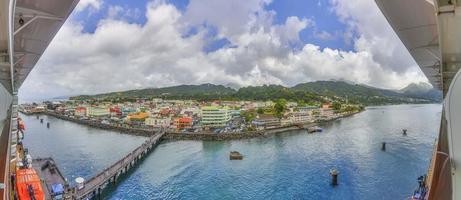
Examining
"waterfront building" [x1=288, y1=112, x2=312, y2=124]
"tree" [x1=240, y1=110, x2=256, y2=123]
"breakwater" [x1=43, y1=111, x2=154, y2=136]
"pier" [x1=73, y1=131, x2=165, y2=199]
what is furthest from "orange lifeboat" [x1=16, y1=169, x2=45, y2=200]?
"waterfront building" [x1=288, y1=112, x2=312, y2=124]

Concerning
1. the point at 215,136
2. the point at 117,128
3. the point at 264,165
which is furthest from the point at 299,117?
the point at 264,165

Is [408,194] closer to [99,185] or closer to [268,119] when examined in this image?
[99,185]

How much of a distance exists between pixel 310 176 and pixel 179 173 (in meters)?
6.32

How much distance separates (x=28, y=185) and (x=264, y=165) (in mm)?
11867

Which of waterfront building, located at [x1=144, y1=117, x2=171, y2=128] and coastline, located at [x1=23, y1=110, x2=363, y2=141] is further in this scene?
waterfront building, located at [x1=144, y1=117, x2=171, y2=128]

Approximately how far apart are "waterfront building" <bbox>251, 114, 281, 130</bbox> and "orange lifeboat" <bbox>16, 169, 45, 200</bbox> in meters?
25.5

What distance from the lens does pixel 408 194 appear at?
12.2m

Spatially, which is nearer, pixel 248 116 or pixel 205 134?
pixel 205 134

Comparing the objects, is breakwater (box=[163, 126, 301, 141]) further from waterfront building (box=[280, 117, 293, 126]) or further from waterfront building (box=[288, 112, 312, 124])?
waterfront building (box=[288, 112, 312, 124])

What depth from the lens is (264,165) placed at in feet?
59.0

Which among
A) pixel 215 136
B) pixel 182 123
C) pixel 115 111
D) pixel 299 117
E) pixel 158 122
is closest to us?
pixel 215 136

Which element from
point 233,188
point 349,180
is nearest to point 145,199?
point 233,188

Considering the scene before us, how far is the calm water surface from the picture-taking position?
43.2ft

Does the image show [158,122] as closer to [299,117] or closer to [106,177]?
[299,117]
